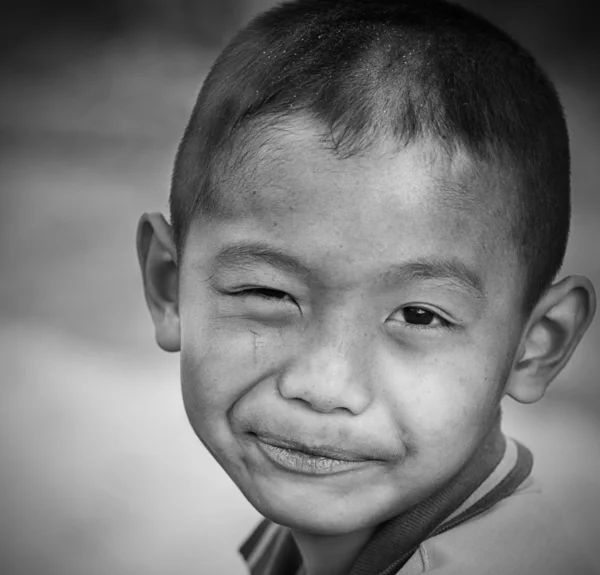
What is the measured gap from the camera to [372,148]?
737 millimetres

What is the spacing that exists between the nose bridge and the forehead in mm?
51

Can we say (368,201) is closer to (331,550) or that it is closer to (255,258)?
(255,258)

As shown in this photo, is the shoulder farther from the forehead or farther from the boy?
the forehead

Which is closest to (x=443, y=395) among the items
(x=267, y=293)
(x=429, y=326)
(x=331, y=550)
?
(x=429, y=326)

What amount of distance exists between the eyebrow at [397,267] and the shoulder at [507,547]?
8.1 inches

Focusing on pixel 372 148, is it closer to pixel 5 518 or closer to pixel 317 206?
pixel 317 206

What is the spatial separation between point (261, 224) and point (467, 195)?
0.16 meters

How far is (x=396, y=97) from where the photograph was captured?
0.75 meters

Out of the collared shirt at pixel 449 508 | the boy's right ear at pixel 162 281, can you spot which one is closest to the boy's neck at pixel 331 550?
the collared shirt at pixel 449 508

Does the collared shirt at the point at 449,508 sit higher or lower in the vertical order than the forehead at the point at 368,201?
lower

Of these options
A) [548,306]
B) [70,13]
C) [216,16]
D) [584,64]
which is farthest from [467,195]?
[70,13]

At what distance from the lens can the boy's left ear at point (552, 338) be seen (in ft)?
2.96

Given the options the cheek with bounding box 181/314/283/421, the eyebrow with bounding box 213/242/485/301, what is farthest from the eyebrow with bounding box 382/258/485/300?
the cheek with bounding box 181/314/283/421

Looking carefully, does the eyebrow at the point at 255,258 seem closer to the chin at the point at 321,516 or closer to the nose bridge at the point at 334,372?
the nose bridge at the point at 334,372
